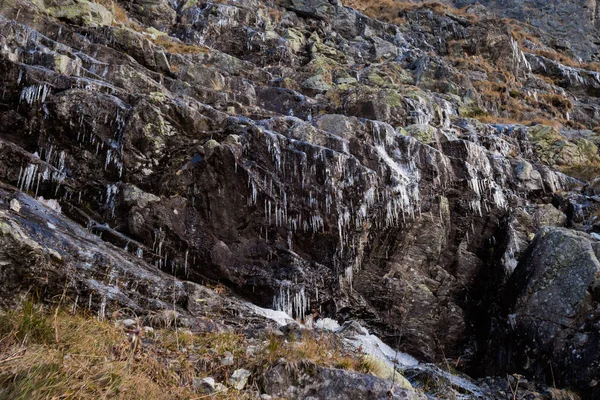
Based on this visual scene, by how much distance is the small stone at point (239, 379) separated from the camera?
362 cm

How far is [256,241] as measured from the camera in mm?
10133

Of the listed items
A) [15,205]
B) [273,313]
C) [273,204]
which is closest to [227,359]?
[15,205]

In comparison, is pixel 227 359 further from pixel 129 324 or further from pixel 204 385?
pixel 129 324

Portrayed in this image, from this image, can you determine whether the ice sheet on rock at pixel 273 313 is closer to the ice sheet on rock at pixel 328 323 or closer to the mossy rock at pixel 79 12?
the ice sheet on rock at pixel 328 323

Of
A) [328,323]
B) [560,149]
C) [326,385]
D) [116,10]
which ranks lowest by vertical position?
[328,323]

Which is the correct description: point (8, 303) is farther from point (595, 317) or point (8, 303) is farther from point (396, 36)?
point (396, 36)

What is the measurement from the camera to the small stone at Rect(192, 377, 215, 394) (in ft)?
11.0

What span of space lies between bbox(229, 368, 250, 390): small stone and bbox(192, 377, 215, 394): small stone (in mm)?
242

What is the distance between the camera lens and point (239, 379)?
370 centimetres

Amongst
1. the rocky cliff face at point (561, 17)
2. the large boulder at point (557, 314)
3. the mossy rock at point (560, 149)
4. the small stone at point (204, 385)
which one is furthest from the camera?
the rocky cliff face at point (561, 17)

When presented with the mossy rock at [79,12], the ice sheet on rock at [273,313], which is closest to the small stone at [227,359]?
the ice sheet on rock at [273,313]

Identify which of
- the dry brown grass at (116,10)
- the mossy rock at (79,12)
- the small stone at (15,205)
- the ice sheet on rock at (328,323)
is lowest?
the ice sheet on rock at (328,323)

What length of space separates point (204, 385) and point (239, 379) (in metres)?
0.39

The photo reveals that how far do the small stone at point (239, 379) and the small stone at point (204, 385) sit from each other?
9.5 inches
